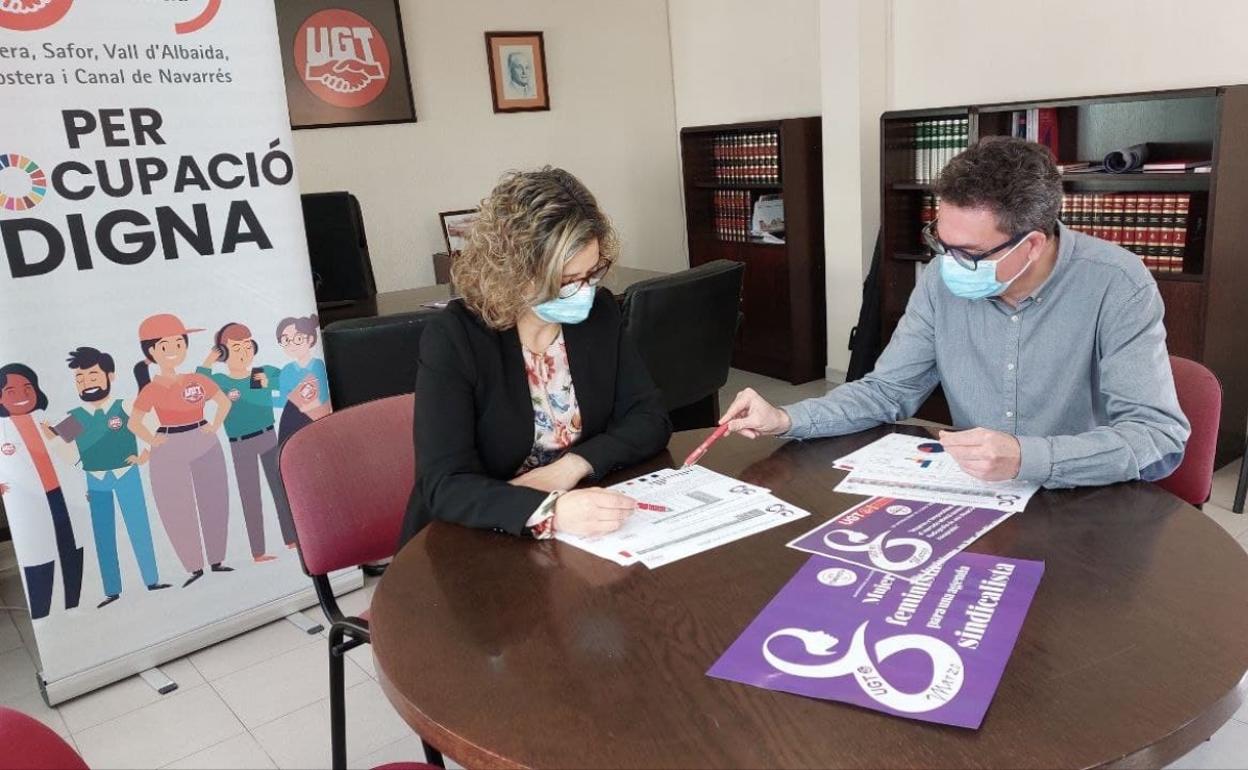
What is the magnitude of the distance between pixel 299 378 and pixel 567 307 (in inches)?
52.1

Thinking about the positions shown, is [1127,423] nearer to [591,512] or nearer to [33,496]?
[591,512]

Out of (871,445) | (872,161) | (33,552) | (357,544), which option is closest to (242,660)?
(33,552)

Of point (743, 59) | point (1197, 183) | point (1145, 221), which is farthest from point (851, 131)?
point (1197, 183)

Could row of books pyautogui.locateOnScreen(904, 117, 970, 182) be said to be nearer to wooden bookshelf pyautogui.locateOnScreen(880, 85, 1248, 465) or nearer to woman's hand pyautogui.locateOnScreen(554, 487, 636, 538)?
wooden bookshelf pyautogui.locateOnScreen(880, 85, 1248, 465)

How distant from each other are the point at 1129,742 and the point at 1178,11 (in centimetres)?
350

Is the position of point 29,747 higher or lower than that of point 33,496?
higher

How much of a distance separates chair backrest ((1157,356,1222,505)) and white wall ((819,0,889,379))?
310 cm

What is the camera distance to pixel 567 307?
5.85 feet

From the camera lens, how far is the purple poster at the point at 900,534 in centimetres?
126

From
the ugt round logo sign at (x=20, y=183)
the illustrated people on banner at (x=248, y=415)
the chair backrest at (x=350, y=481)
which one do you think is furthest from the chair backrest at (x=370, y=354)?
the chair backrest at (x=350, y=481)

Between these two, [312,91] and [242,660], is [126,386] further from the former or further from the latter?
[312,91]

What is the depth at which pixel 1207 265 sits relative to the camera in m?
3.20

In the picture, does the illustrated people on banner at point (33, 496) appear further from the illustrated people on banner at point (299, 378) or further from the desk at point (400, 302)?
the desk at point (400, 302)

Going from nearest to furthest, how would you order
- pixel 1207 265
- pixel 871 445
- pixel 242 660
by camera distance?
pixel 871 445 < pixel 242 660 < pixel 1207 265
